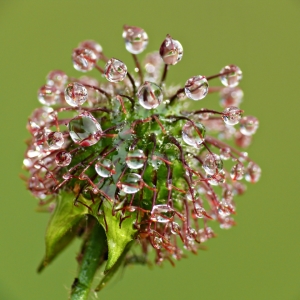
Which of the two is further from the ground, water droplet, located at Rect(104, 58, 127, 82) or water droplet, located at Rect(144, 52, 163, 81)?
water droplet, located at Rect(104, 58, 127, 82)

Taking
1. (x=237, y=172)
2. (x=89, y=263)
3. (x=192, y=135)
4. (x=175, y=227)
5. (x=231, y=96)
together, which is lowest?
(x=89, y=263)

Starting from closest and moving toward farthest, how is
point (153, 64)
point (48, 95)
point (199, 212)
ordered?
1. point (199, 212)
2. point (48, 95)
3. point (153, 64)

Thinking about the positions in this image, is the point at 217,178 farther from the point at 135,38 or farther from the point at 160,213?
the point at 135,38

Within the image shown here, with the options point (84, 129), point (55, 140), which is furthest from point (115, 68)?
point (55, 140)

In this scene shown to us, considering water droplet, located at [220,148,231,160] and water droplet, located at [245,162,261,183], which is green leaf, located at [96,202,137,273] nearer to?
water droplet, located at [220,148,231,160]


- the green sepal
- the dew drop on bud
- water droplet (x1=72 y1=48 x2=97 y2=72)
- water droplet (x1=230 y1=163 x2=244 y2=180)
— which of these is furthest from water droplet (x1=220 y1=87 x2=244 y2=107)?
the green sepal

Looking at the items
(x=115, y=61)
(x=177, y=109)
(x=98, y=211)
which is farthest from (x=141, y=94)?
(x=98, y=211)
